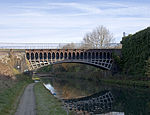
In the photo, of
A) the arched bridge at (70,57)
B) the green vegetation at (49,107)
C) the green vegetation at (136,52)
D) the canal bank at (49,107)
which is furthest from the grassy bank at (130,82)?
the green vegetation at (49,107)

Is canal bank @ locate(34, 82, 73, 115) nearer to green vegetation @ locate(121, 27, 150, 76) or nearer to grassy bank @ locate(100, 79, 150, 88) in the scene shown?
grassy bank @ locate(100, 79, 150, 88)

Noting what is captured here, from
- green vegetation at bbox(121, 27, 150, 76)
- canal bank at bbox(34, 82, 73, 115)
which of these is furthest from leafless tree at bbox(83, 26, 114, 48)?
canal bank at bbox(34, 82, 73, 115)

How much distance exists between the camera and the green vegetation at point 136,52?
2018 inches

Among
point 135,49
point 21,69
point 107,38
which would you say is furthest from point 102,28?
point 21,69

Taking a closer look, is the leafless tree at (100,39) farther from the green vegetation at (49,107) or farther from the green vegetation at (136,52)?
the green vegetation at (49,107)

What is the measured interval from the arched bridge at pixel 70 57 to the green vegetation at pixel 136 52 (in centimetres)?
327

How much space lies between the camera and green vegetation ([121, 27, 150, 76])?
5125 centimetres

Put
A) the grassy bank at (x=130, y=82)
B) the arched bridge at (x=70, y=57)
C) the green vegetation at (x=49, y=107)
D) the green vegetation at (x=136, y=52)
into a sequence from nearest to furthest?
the green vegetation at (x=49, y=107) < the grassy bank at (x=130, y=82) < the green vegetation at (x=136, y=52) < the arched bridge at (x=70, y=57)

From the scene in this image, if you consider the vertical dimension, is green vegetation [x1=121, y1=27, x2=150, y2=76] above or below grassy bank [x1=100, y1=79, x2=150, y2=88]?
above

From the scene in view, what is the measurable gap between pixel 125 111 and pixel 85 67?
2181 inches

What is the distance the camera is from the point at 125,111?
2684 cm

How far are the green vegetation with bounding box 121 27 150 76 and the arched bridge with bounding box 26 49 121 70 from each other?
129 inches

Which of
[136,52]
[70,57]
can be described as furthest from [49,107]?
[136,52]

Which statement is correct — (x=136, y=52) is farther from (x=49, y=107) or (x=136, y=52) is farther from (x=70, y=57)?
(x=49, y=107)
